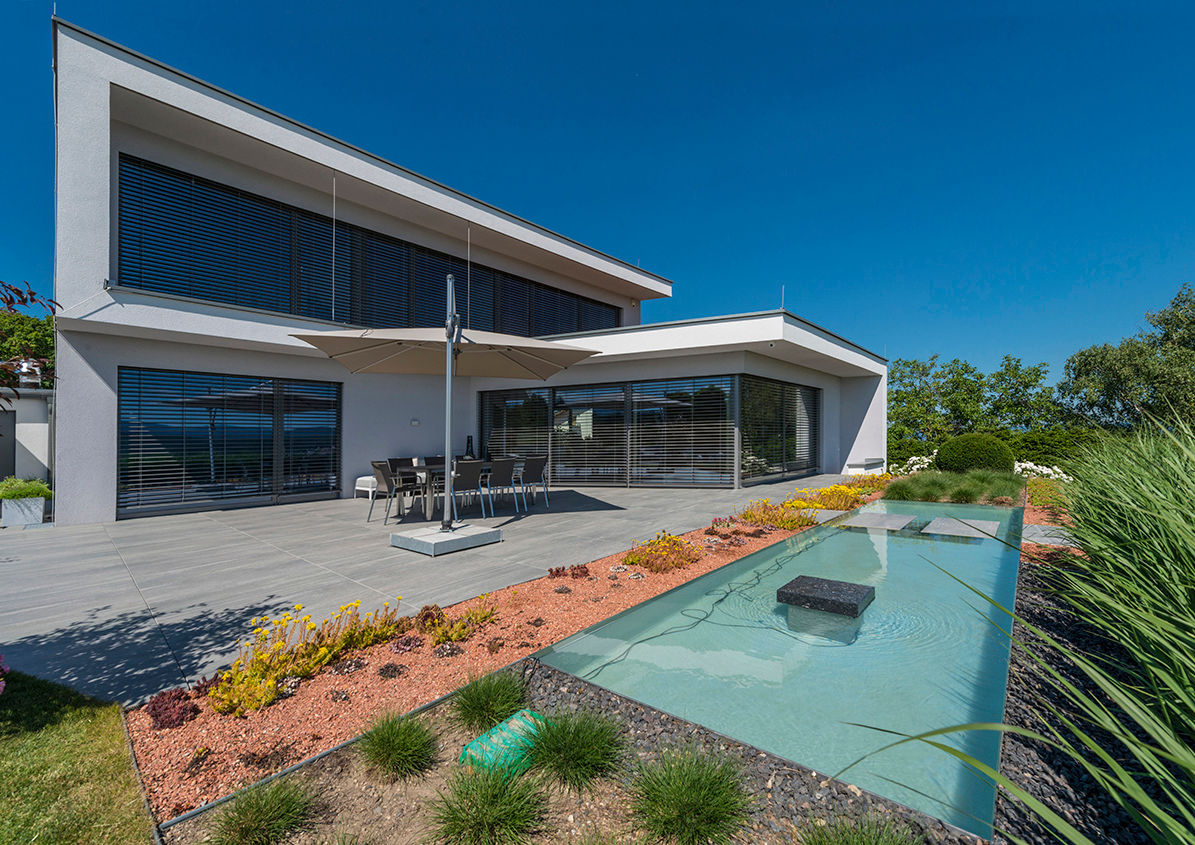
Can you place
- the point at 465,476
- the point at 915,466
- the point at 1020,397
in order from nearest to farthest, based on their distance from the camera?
1. the point at 465,476
2. the point at 915,466
3. the point at 1020,397

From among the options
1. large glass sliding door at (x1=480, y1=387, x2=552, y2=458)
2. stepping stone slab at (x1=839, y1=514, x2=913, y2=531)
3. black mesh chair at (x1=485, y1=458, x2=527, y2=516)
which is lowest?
stepping stone slab at (x1=839, y1=514, x2=913, y2=531)

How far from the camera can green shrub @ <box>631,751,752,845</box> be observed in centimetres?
190

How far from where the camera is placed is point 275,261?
1087cm

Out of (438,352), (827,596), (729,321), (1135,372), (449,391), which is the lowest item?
(827,596)

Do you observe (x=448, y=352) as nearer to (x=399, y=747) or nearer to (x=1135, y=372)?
(x=399, y=747)

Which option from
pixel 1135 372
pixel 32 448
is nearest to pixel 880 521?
pixel 32 448

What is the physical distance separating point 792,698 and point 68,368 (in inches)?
454

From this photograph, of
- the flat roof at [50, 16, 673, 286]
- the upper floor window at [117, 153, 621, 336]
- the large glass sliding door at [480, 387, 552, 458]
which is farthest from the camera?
the large glass sliding door at [480, 387, 552, 458]

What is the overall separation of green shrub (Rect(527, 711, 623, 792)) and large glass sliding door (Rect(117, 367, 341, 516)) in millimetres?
10471

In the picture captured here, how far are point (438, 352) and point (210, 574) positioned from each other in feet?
14.1

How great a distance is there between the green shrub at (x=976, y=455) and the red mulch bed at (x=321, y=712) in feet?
41.7

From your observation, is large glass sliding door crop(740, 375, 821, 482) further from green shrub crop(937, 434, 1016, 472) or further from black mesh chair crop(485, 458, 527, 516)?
black mesh chair crop(485, 458, 527, 516)

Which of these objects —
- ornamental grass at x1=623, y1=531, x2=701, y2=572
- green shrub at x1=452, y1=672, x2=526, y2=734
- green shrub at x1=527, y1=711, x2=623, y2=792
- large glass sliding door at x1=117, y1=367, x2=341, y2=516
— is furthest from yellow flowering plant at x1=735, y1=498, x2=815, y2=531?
→ large glass sliding door at x1=117, y1=367, x2=341, y2=516

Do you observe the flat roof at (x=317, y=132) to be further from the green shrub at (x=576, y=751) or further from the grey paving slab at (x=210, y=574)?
the green shrub at (x=576, y=751)
